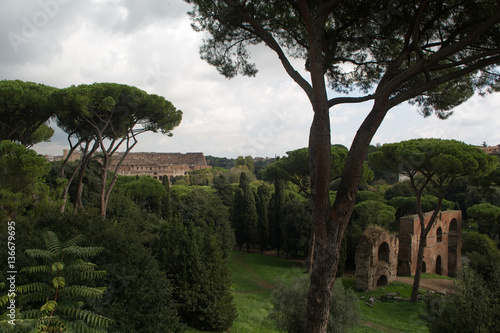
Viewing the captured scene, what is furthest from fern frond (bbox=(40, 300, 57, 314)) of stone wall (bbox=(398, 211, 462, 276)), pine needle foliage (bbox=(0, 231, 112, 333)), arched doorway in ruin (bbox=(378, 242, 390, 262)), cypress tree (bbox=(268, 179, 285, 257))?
cypress tree (bbox=(268, 179, 285, 257))

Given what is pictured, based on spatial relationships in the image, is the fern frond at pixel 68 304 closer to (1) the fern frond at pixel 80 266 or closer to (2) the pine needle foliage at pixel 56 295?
(2) the pine needle foliage at pixel 56 295

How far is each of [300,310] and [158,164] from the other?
55979 millimetres

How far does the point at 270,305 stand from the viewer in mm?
9719

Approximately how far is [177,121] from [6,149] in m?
6.89

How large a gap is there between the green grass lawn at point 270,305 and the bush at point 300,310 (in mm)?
530

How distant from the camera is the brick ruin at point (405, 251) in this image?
12945 mm

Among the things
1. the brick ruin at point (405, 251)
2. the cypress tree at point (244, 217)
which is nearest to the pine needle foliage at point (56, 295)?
the brick ruin at point (405, 251)

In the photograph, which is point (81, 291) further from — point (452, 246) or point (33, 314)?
point (452, 246)

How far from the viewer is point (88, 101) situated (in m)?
10.1

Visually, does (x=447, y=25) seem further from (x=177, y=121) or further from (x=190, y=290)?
(x=177, y=121)

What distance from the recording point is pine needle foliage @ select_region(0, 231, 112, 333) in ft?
9.55

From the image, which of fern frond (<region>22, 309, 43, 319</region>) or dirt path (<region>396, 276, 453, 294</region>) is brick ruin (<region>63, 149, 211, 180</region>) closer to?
dirt path (<region>396, 276, 453, 294</region>)

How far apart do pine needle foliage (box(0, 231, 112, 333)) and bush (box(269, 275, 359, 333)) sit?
3154 mm

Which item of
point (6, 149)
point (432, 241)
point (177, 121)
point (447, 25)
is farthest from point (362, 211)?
point (6, 149)
